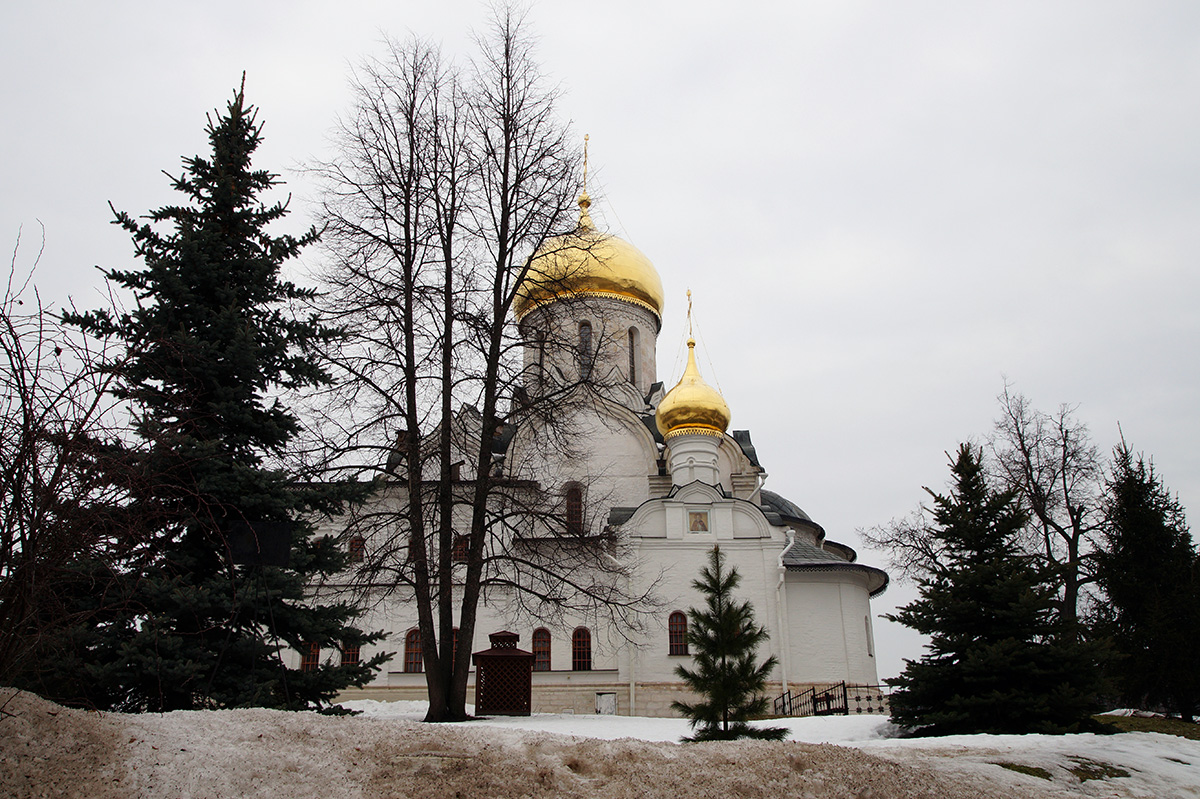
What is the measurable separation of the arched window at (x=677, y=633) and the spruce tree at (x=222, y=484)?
35.0 feet

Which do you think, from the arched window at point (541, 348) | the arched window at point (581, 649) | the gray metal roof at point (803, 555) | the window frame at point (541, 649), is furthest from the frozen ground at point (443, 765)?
the gray metal roof at point (803, 555)

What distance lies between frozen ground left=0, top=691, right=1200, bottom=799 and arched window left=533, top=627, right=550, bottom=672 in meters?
12.9

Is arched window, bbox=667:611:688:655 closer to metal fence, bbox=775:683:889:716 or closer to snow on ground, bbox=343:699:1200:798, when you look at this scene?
metal fence, bbox=775:683:889:716

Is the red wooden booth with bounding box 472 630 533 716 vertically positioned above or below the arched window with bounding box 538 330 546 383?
below

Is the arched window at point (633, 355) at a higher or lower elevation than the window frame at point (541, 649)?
higher

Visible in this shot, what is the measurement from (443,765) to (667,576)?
48.4ft

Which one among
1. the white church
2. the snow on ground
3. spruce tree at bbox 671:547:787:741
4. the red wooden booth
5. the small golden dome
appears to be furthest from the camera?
the small golden dome

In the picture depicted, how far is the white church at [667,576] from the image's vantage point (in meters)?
19.1

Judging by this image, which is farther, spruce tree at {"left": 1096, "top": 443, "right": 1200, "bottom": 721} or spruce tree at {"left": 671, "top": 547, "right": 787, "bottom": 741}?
spruce tree at {"left": 1096, "top": 443, "right": 1200, "bottom": 721}

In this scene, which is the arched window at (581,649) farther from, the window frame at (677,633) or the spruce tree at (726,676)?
the spruce tree at (726,676)

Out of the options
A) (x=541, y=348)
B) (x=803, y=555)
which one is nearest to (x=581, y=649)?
(x=803, y=555)

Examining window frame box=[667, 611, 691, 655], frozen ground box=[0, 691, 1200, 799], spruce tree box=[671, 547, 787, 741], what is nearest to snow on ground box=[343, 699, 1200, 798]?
frozen ground box=[0, 691, 1200, 799]

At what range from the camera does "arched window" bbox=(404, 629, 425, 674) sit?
19562 millimetres

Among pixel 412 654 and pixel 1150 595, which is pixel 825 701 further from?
pixel 412 654
